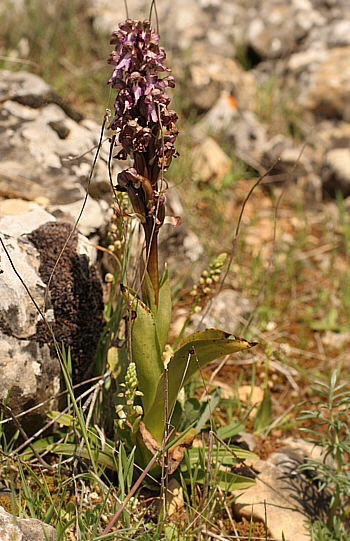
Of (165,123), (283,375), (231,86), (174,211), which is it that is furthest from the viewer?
(231,86)

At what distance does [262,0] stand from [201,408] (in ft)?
22.0

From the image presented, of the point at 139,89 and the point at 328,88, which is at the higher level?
the point at 328,88

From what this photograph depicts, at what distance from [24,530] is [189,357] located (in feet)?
2.27

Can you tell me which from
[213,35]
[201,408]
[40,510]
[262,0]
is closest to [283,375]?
[201,408]

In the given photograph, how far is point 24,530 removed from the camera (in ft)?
4.18

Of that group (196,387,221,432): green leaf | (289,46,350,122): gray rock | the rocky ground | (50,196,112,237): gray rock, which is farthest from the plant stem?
(289,46,350,122): gray rock

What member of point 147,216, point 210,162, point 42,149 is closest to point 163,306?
point 147,216

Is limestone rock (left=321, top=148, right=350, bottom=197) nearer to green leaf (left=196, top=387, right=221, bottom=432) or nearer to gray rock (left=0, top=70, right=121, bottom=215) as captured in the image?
gray rock (left=0, top=70, right=121, bottom=215)

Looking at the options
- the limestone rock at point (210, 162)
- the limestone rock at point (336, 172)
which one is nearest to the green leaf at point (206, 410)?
the limestone rock at point (210, 162)

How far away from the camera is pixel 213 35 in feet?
19.7

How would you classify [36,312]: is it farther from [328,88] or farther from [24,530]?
[328,88]

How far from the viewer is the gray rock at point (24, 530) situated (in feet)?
4.02

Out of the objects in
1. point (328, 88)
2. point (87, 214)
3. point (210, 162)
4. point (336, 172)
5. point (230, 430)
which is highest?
point (328, 88)

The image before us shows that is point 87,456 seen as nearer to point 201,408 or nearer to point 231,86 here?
point 201,408
